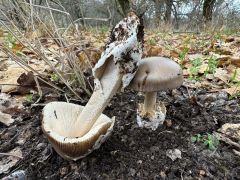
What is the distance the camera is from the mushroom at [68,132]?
1.36 meters

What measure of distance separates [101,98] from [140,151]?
344mm

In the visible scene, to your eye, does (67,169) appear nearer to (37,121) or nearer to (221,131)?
(37,121)

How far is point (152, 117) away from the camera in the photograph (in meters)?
1.62

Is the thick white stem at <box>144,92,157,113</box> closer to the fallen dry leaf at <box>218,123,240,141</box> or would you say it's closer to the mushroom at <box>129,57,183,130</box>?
the mushroom at <box>129,57,183,130</box>

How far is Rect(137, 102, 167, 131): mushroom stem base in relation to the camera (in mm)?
1619

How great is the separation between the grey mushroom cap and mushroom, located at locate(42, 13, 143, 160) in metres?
0.05

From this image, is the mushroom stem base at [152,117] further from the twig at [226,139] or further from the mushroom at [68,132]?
the twig at [226,139]


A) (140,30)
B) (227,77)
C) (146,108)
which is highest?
(140,30)

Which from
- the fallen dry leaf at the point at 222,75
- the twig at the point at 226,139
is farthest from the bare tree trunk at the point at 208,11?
the twig at the point at 226,139

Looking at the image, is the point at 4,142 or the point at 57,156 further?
the point at 4,142

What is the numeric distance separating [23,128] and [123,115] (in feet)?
2.02

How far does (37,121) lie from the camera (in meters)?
1.86

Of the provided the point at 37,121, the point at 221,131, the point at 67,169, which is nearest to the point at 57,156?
the point at 67,169

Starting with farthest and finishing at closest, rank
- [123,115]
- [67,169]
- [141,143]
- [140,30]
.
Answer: [123,115], [141,143], [67,169], [140,30]
